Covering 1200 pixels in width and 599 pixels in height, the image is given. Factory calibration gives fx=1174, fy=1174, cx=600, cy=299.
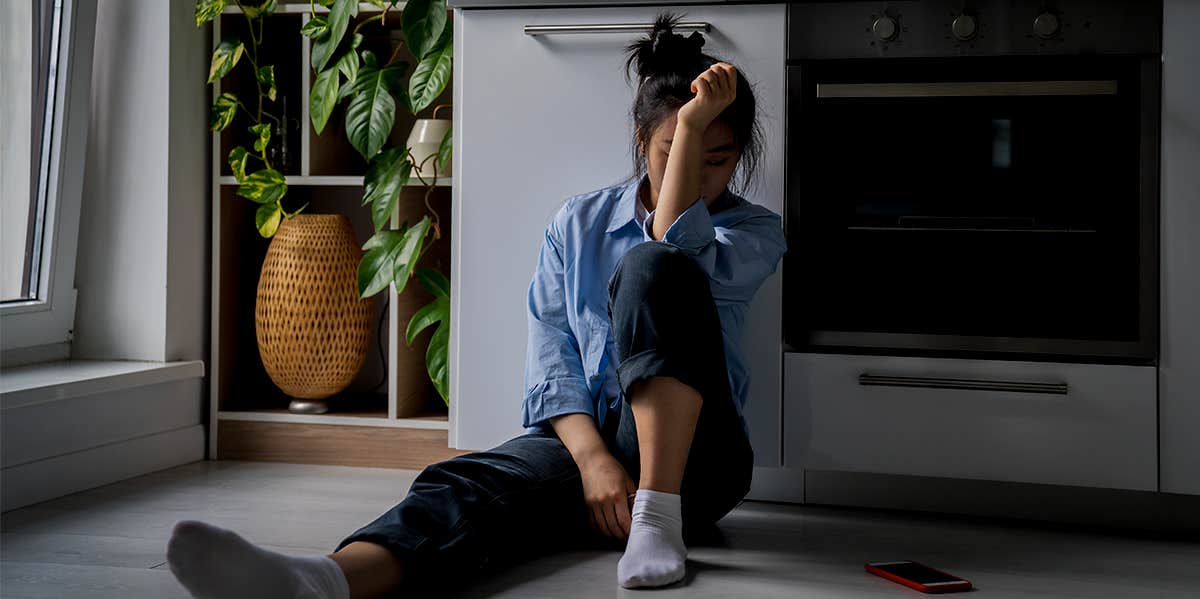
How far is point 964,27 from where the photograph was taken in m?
1.85

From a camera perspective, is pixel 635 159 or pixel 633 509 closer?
pixel 633 509

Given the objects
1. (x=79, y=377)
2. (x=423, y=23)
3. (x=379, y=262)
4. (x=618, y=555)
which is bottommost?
(x=618, y=555)

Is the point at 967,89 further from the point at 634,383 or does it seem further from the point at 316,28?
the point at 316,28

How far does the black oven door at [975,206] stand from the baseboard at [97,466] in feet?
4.37

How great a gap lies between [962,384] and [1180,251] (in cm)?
38

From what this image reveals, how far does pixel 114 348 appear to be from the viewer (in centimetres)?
248

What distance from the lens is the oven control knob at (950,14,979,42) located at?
6.06 feet

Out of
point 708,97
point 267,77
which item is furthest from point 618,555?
point 267,77

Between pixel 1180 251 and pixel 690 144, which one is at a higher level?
pixel 690 144

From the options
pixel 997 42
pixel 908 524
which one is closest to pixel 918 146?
pixel 997 42

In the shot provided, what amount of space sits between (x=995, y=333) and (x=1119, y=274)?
0.69ft

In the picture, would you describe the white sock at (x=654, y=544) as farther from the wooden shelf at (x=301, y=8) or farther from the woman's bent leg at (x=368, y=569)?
the wooden shelf at (x=301, y=8)

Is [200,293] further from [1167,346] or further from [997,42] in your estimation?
[1167,346]

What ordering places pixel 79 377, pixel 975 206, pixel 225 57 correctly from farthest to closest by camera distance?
pixel 225 57 < pixel 79 377 < pixel 975 206
